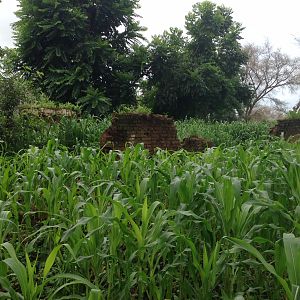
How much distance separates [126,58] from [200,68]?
11.2ft

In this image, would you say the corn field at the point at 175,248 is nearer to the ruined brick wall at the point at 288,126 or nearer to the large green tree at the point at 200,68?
the ruined brick wall at the point at 288,126

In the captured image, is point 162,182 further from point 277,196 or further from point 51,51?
point 51,51

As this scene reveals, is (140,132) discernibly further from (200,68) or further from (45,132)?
(200,68)

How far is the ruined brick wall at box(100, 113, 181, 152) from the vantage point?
693 cm

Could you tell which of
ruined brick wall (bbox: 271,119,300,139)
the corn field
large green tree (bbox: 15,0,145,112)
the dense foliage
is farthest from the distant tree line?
the corn field

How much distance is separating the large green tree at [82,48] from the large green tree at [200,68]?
143cm

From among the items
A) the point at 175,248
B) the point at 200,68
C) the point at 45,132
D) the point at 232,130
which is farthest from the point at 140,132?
the point at 200,68

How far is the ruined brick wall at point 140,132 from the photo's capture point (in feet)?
22.7

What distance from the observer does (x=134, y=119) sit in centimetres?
719

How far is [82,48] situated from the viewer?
49.7ft

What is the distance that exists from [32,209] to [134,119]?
4549 millimetres

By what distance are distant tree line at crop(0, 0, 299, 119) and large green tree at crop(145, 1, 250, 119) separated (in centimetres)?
4

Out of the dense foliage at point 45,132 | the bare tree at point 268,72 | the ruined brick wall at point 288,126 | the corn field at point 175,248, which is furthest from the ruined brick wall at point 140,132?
the bare tree at point 268,72

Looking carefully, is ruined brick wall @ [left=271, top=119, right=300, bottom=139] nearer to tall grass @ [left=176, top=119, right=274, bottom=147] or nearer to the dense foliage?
tall grass @ [left=176, top=119, right=274, bottom=147]
